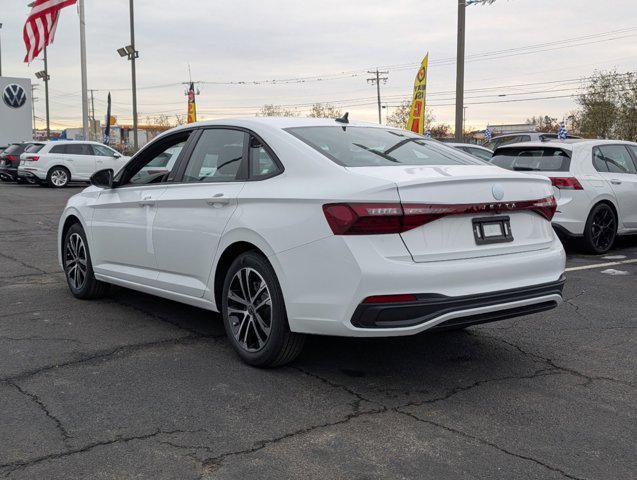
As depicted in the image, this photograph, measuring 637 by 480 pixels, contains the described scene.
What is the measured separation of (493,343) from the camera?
503 cm

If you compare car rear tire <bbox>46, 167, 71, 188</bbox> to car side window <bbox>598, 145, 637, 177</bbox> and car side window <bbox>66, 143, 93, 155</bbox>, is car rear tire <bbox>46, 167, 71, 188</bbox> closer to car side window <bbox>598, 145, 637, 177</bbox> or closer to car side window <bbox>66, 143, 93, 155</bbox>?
car side window <bbox>66, 143, 93, 155</bbox>

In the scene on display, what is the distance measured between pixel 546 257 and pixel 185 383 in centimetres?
235

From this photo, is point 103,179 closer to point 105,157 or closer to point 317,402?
point 317,402

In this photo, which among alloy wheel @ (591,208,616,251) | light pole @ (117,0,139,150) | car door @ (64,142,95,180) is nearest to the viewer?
alloy wheel @ (591,208,616,251)

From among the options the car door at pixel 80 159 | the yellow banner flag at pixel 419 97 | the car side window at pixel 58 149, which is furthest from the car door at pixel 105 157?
the yellow banner flag at pixel 419 97

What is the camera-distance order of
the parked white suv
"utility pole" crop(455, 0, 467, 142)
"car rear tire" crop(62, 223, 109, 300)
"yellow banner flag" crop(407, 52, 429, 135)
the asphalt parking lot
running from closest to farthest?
the asphalt parking lot < "car rear tire" crop(62, 223, 109, 300) < "utility pole" crop(455, 0, 467, 142) < "yellow banner flag" crop(407, 52, 429, 135) < the parked white suv

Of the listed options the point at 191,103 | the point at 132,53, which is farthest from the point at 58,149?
the point at 191,103

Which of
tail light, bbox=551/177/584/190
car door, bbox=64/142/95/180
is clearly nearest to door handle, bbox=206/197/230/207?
tail light, bbox=551/177/584/190

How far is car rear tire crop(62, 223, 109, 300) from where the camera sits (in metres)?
6.33

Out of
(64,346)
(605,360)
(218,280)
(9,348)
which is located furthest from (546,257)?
(9,348)

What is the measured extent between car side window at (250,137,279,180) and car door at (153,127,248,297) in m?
0.07

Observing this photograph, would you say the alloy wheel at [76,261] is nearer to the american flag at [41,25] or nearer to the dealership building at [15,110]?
the american flag at [41,25]

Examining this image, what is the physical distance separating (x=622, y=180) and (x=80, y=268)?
717 centimetres

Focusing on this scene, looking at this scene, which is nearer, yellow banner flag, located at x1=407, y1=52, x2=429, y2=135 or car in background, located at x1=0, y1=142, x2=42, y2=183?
yellow banner flag, located at x1=407, y1=52, x2=429, y2=135
